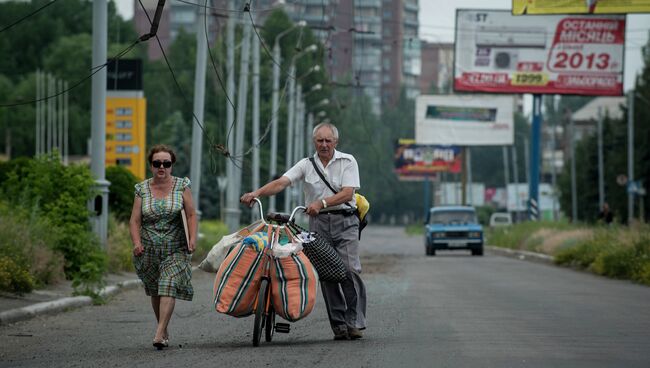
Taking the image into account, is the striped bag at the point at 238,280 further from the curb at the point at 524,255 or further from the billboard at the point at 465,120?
the billboard at the point at 465,120

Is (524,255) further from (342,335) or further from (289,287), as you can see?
(289,287)

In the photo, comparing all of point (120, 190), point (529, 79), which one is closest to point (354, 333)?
point (120, 190)

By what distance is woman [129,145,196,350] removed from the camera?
11.8 m

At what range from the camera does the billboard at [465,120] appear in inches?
2719

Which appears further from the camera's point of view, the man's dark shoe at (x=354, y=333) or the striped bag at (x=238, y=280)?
the man's dark shoe at (x=354, y=333)

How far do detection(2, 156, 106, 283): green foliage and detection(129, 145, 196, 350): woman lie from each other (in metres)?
7.69

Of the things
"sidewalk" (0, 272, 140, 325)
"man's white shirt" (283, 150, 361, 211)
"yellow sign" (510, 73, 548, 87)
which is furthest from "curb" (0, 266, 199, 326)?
"yellow sign" (510, 73, 548, 87)

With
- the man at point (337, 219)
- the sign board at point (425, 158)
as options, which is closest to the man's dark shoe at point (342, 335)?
the man at point (337, 219)

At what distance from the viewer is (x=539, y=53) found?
50375 millimetres

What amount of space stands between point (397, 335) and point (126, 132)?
29622 mm

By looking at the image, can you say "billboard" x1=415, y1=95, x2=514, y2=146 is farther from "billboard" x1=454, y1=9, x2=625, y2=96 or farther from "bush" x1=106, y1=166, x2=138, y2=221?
"bush" x1=106, y1=166, x2=138, y2=221

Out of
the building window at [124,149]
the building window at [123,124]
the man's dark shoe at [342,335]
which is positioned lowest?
the man's dark shoe at [342,335]

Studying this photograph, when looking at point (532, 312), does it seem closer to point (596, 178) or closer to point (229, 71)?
point (229, 71)

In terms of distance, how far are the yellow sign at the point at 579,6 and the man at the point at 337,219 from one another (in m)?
26.3
